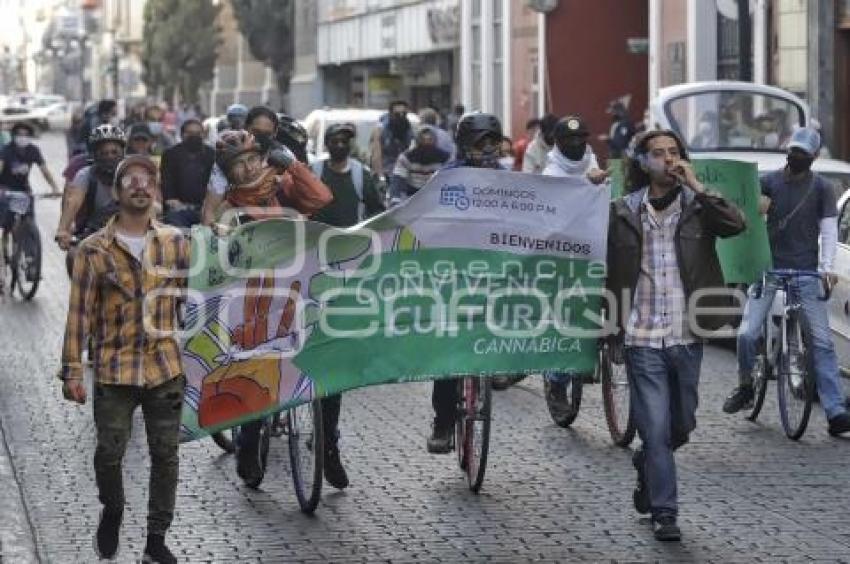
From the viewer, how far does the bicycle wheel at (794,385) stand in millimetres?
12664

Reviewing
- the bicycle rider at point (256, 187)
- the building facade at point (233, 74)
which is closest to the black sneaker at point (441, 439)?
the bicycle rider at point (256, 187)

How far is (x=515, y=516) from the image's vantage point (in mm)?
10336

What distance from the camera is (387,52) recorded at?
59438 millimetres

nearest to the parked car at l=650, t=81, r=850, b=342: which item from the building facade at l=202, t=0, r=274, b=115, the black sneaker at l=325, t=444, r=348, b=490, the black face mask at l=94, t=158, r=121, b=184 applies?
the black face mask at l=94, t=158, r=121, b=184

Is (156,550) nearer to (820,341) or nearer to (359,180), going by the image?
(820,341)

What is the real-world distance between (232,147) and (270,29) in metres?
62.7

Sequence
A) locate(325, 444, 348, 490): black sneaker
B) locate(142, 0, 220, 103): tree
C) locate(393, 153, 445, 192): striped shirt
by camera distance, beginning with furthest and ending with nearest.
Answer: locate(142, 0, 220, 103): tree
locate(393, 153, 445, 192): striped shirt
locate(325, 444, 348, 490): black sneaker

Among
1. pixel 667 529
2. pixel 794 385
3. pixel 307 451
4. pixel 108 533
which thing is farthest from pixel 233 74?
pixel 108 533

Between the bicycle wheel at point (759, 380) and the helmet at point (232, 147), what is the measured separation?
12.1 ft

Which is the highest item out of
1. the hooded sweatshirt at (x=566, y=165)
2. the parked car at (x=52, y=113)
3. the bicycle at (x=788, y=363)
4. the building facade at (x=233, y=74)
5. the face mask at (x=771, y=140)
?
the building facade at (x=233, y=74)

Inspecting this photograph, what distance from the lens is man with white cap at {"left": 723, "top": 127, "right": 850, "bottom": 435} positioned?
41.7 ft

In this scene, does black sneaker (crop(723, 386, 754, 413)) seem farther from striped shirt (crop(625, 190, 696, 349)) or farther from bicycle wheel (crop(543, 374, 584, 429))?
striped shirt (crop(625, 190, 696, 349))

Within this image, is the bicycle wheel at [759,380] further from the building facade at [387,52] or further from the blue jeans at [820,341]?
the building facade at [387,52]

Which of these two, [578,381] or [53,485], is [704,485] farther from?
[53,485]
